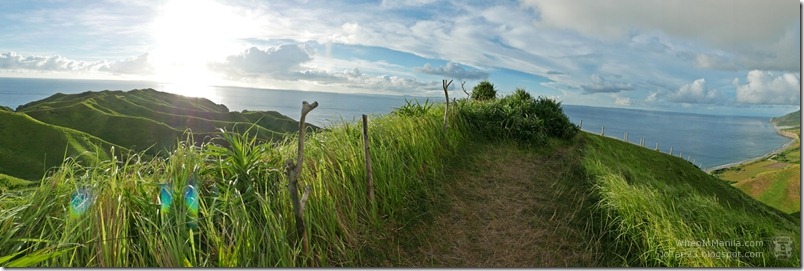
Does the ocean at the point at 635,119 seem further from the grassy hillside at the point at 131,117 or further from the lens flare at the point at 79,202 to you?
the grassy hillside at the point at 131,117

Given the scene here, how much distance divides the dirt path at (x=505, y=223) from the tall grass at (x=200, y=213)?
0.55 metres

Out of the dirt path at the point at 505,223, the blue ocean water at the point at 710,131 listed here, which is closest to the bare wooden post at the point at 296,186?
the dirt path at the point at 505,223

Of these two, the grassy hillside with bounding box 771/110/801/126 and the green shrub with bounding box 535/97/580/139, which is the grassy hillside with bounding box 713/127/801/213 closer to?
the grassy hillside with bounding box 771/110/801/126

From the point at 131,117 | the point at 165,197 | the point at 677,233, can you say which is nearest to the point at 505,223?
the point at 677,233

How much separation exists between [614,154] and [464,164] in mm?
6114

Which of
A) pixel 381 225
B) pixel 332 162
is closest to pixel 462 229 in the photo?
pixel 381 225

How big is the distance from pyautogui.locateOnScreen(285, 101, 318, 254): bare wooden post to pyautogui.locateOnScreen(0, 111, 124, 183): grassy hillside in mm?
1497

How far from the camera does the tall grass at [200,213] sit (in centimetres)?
213

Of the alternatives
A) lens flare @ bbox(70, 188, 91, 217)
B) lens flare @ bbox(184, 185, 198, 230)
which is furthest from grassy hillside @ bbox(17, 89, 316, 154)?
lens flare @ bbox(70, 188, 91, 217)

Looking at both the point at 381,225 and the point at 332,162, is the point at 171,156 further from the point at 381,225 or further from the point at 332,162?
the point at 381,225

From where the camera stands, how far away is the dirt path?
3471 millimetres

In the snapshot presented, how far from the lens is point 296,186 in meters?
2.48

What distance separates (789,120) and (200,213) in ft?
16.0

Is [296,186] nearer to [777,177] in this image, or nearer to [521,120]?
[521,120]
